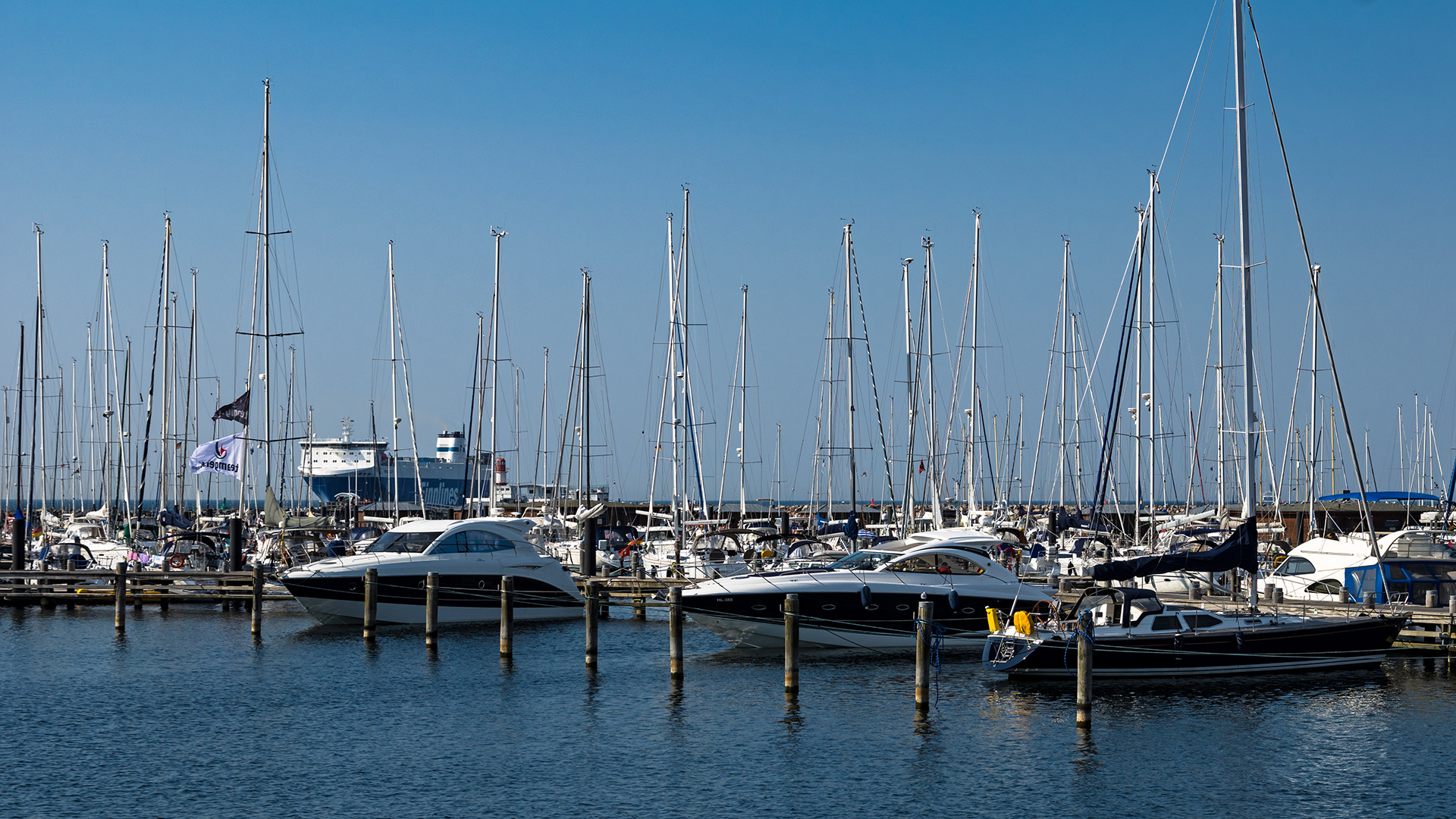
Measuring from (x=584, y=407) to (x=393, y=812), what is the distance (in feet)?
114

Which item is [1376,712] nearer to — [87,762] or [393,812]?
[393,812]

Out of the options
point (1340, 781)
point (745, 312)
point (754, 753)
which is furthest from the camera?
point (745, 312)

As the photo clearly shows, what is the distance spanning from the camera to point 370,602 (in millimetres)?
31891

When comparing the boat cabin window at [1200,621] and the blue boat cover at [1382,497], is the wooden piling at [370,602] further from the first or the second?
the blue boat cover at [1382,497]

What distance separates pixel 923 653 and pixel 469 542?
15.7m

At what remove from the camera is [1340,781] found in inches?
732

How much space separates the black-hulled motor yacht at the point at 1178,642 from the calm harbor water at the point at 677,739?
1.53 feet

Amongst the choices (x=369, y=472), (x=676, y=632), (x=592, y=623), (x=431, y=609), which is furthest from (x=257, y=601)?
(x=369, y=472)

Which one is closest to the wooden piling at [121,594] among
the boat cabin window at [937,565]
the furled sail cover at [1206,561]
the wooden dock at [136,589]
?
the wooden dock at [136,589]

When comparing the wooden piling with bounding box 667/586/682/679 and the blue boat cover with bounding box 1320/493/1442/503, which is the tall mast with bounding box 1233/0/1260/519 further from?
the blue boat cover with bounding box 1320/493/1442/503

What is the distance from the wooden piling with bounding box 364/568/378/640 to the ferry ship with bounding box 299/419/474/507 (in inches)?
3299

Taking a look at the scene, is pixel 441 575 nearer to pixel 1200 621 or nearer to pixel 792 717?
pixel 792 717

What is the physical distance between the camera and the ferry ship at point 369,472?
12225cm

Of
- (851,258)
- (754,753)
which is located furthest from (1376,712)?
(851,258)
